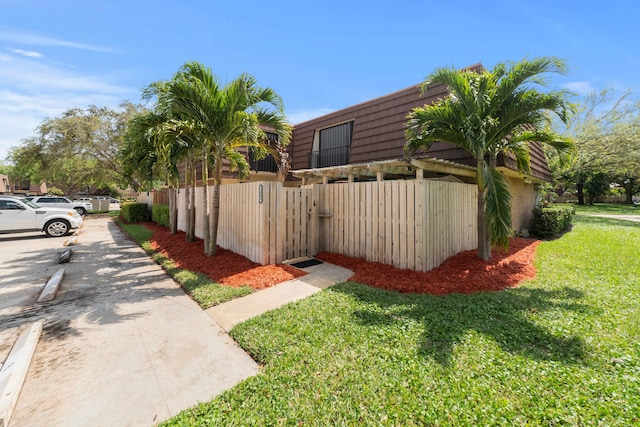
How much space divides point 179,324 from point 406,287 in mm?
3682

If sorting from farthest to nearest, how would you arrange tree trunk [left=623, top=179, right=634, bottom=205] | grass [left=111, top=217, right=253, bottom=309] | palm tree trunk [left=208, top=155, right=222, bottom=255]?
tree trunk [left=623, top=179, right=634, bottom=205] < palm tree trunk [left=208, top=155, right=222, bottom=255] < grass [left=111, top=217, right=253, bottom=309]

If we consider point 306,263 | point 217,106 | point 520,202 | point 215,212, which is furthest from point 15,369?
point 520,202

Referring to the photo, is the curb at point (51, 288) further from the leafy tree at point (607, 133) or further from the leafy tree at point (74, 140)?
the leafy tree at point (607, 133)

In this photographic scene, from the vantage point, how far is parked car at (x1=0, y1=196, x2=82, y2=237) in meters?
10.2

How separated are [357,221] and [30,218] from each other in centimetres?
1335

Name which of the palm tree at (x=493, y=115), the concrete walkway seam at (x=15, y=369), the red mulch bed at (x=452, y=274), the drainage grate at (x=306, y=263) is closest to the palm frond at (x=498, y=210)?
the palm tree at (x=493, y=115)

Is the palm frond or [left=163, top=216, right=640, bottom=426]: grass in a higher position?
the palm frond

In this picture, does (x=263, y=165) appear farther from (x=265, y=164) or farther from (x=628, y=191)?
(x=628, y=191)

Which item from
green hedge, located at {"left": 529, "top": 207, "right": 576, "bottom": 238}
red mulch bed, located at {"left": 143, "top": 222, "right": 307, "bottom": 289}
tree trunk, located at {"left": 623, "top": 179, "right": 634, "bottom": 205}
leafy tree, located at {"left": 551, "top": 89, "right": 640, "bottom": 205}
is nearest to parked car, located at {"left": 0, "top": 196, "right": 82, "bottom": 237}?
red mulch bed, located at {"left": 143, "top": 222, "right": 307, "bottom": 289}

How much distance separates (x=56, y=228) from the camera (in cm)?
1105

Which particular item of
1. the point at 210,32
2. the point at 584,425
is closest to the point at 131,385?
the point at 584,425

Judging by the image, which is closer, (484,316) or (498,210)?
(484,316)

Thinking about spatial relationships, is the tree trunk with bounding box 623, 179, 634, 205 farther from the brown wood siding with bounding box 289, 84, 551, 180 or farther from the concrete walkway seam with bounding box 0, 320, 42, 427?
the concrete walkway seam with bounding box 0, 320, 42, 427

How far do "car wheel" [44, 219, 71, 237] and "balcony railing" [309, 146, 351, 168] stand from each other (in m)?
11.0
